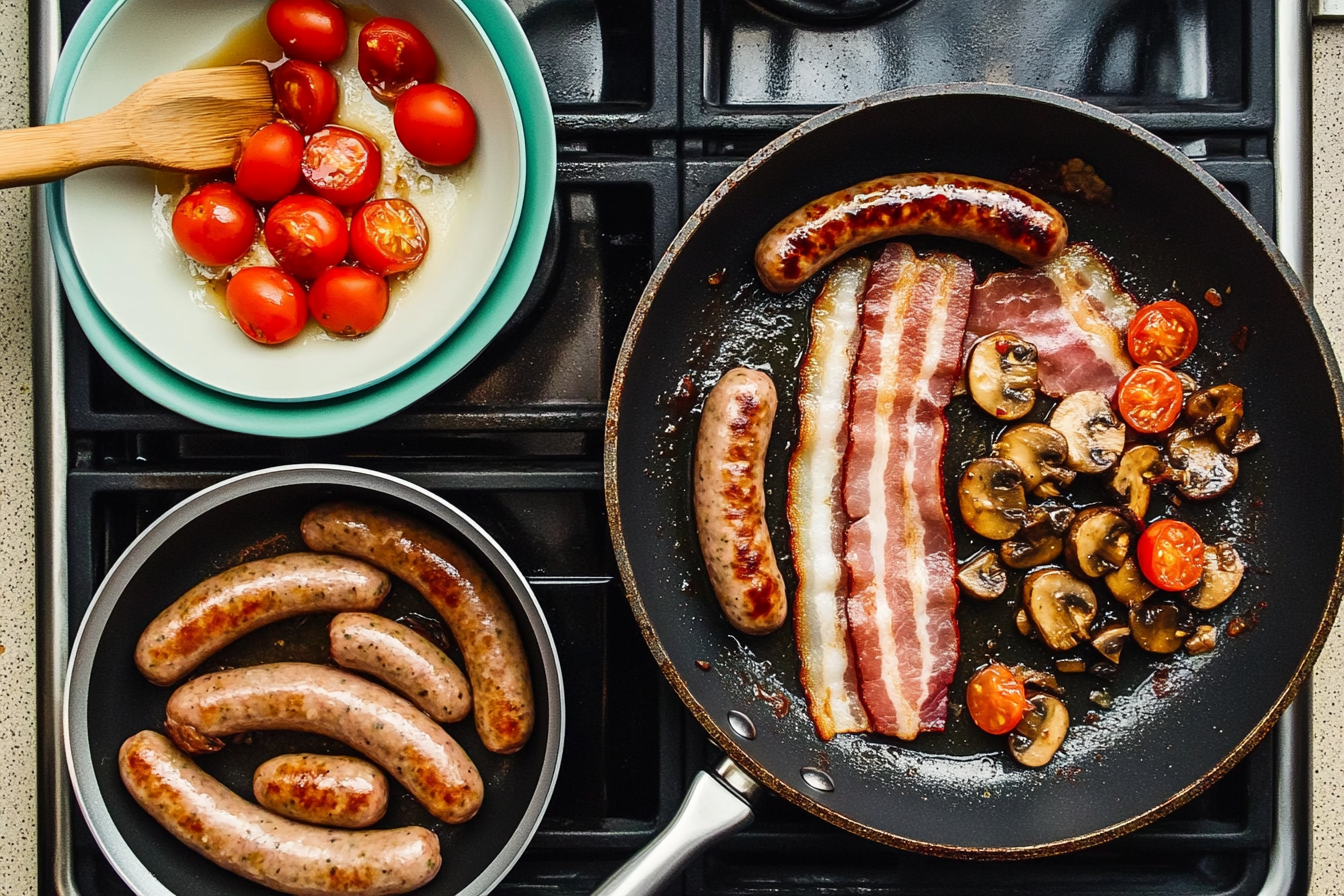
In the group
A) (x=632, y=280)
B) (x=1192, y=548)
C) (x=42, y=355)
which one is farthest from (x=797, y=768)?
(x=42, y=355)

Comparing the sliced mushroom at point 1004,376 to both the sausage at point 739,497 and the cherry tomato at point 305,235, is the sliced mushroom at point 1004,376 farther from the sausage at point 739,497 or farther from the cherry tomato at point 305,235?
the cherry tomato at point 305,235

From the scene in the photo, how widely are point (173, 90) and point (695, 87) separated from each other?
788 mm

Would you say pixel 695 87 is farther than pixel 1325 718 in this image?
No

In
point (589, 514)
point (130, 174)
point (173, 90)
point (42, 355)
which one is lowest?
point (589, 514)

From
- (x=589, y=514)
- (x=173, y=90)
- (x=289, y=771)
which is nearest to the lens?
(x=173, y=90)

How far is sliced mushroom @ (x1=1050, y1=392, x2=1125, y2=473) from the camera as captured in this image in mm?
1539

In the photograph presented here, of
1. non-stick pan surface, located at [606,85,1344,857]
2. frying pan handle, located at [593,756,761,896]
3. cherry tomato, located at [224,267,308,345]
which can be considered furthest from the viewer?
non-stick pan surface, located at [606,85,1344,857]

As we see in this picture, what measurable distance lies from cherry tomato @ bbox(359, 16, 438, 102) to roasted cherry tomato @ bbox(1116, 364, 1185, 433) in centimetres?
126

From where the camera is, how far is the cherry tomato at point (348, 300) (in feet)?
4.58

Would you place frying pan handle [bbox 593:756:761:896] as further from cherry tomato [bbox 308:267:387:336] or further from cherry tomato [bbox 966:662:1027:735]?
cherry tomato [bbox 308:267:387:336]

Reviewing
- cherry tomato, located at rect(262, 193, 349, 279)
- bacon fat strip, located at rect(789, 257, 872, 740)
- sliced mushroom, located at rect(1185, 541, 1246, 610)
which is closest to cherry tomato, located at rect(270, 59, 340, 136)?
cherry tomato, located at rect(262, 193, 349, 279)

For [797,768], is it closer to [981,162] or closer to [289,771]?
[289,771]

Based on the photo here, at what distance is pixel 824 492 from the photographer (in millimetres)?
1553

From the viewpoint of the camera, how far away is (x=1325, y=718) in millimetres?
1590
